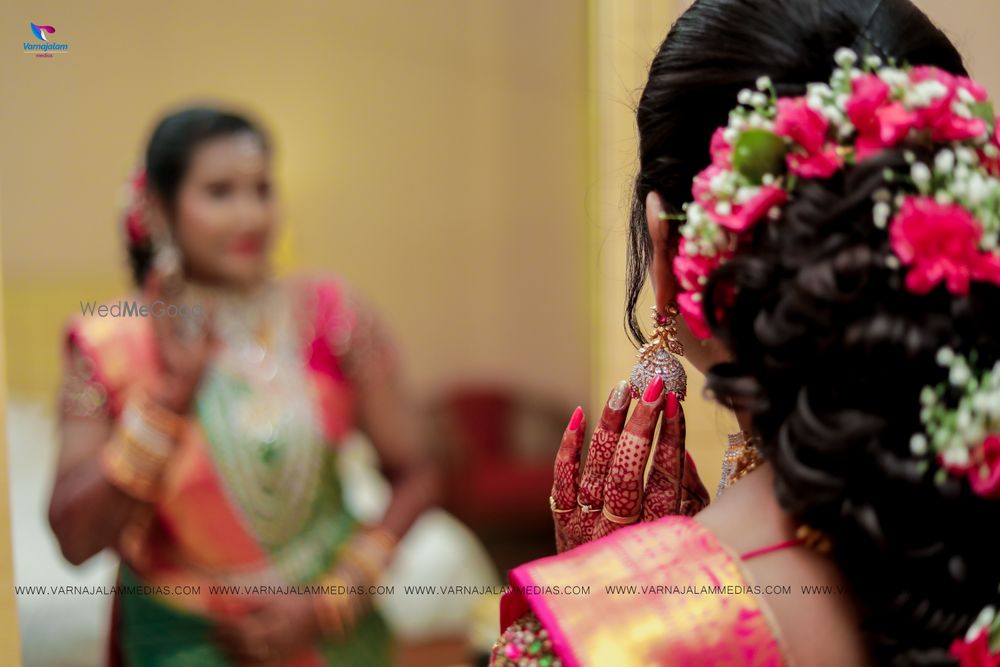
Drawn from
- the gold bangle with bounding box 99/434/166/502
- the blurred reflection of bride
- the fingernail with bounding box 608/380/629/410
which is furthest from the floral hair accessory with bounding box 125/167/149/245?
the fingernail with bounding box 608/380/629/410

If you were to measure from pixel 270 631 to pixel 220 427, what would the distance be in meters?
0.29

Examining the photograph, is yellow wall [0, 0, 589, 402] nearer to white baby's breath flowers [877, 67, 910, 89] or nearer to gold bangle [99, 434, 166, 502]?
gold bangle [99, 434, 166, 502]

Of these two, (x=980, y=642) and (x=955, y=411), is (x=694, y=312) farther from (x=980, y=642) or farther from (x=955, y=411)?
(x=980, y=642)

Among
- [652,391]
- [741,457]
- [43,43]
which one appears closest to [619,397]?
[652,391]

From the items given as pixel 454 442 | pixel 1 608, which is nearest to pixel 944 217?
pixel 454 442

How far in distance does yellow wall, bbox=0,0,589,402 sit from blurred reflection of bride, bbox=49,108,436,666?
0.04 m

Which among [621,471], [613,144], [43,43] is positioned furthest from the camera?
[613,144]

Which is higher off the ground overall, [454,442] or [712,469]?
[454,442]

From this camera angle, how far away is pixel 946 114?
68cm

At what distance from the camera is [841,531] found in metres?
0.67

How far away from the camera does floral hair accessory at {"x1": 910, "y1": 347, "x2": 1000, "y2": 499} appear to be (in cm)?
64

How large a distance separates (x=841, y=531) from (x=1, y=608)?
1105 millimetres

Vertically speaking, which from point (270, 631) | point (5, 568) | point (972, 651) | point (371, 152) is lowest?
point (270, 631)

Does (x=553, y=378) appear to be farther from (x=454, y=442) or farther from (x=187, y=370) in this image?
(x=187, y=370)
